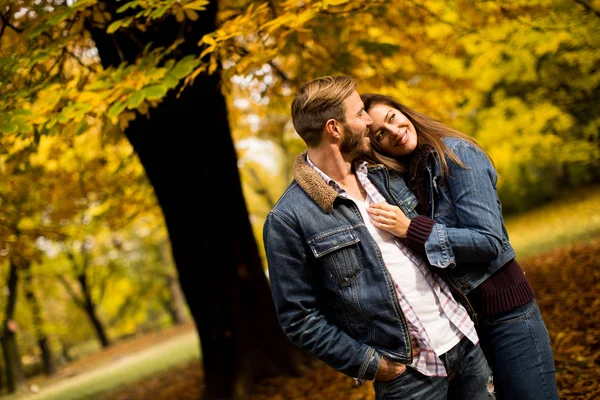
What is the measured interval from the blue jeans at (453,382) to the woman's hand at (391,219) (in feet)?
1.84

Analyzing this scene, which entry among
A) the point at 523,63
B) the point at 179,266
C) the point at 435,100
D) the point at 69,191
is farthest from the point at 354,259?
the point at 523,63

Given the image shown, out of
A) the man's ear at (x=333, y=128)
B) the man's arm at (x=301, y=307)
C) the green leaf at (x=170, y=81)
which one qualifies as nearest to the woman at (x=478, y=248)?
the man's ear at (x=333, y=128)

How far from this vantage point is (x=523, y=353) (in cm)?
228

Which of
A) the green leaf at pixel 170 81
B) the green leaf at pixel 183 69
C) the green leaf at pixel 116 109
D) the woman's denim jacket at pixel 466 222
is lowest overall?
the woman's denim jacket at pixel 466 222

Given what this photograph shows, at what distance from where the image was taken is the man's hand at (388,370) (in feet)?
7.09

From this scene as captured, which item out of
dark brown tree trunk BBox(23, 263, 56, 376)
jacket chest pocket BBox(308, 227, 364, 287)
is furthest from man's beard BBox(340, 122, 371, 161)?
dark brown tree trunk BBox(23, 263, 56, 376)

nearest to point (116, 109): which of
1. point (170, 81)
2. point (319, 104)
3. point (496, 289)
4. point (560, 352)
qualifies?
point (170, 81)

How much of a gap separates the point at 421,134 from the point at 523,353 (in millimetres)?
1085

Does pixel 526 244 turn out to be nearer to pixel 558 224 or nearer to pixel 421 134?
pixel 558 224

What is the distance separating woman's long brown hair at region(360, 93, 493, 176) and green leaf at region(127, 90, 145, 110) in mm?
1392

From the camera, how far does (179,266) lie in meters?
5.32

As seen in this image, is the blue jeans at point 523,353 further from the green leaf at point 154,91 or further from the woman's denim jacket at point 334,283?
the green leaf at point 154,91

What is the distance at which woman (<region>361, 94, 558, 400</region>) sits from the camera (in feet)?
7.20

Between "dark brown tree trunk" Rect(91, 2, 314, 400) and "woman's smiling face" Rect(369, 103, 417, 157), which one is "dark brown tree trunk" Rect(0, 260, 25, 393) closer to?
"dark brown tree trunk" Rect(91, 2, 314, 400)
